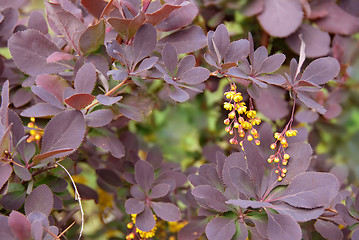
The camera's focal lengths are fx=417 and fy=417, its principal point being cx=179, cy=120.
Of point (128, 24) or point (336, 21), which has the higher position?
point (128, 24)

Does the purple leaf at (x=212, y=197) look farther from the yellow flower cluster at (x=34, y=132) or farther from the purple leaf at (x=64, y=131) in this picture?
the yellow flower cluster at (x=34, y=132)

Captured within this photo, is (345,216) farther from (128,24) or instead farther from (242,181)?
(128,24)

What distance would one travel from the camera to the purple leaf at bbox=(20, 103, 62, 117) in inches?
29.8

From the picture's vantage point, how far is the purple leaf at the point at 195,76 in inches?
29.7

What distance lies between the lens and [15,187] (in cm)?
80

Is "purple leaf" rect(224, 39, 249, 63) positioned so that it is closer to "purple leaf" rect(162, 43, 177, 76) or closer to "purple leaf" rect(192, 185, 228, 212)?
"purple leaf" rect(162, 43, 177, 76)

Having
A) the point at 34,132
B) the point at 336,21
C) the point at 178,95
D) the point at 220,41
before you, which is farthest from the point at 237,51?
the point at 336,21

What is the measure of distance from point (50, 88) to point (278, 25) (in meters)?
0.64

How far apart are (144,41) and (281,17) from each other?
0.53 meters

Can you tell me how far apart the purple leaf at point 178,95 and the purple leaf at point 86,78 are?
14 centimetres

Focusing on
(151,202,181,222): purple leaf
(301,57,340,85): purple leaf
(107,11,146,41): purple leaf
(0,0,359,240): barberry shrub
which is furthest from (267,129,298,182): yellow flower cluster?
(107,11,146,41): purple leaf

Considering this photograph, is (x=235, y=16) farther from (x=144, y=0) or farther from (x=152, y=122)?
(x=152, y=122)

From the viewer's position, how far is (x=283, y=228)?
68cm

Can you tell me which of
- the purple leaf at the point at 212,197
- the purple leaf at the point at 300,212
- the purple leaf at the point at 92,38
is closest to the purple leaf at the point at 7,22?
the purple leaf at the point at 92,38
